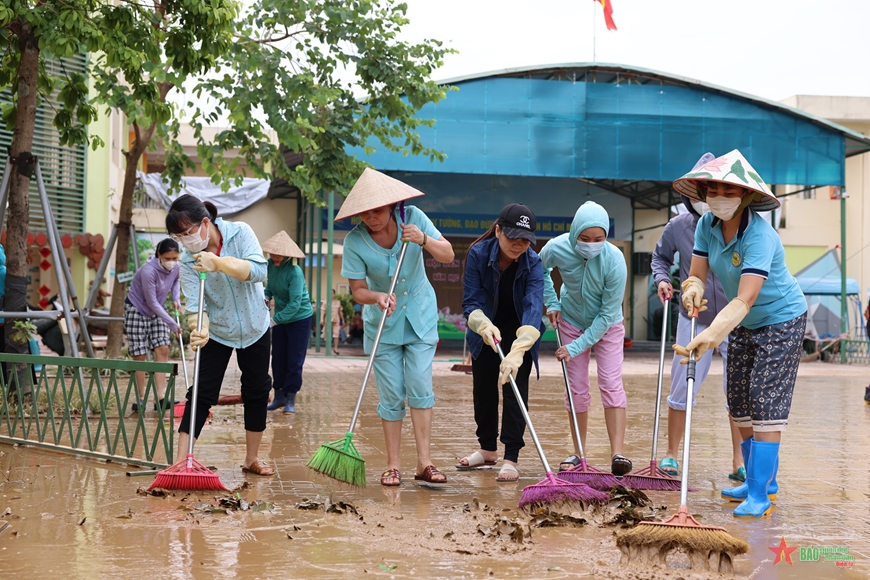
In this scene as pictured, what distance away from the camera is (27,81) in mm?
7605

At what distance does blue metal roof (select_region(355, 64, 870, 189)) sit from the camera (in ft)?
65.6

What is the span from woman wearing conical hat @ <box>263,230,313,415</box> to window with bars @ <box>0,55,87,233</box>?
26.5 ft

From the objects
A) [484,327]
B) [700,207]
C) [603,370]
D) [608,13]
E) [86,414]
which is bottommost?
[86,414]

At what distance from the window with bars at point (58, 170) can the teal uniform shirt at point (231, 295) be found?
35.7ft

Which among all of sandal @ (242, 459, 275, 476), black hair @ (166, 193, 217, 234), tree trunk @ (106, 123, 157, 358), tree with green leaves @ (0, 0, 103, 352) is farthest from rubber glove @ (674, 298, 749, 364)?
tree trunk @ (106, 123, 157, 358)

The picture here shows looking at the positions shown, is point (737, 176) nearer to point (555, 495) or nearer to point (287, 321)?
point (555, 495)

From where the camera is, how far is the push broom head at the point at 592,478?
16.2 feet

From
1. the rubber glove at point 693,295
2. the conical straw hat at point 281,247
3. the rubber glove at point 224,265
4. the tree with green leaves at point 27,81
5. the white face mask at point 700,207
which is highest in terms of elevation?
the tree with green leaves at point 27,81

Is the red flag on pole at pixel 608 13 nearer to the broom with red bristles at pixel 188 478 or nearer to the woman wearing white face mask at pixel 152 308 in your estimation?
the woman wearing white face mask at pixel 152 308

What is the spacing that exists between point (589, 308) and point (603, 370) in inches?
15.4

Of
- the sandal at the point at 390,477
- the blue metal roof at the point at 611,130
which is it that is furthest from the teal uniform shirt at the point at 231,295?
the blue metal roof at the point at 611,130

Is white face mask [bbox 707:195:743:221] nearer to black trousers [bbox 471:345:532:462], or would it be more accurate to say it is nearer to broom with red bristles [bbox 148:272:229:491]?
black trousers [bbox 471:345:532:462]

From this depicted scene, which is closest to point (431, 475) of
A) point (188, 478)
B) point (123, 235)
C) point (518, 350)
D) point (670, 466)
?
point (518, 350)

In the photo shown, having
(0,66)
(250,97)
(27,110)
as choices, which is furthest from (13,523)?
(250,97)
